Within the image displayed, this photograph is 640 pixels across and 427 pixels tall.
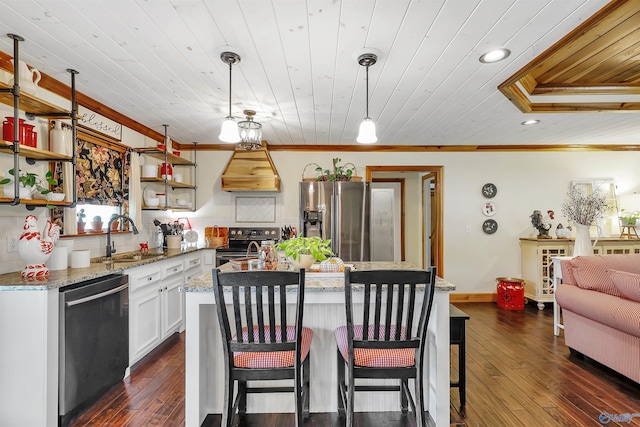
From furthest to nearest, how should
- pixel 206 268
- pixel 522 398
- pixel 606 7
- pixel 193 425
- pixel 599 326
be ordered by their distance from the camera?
pixel 206 268 → pixel 599 326 → pixel 522 398 → pixel 193 425 → pixel 606 7

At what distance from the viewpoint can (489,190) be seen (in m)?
5.12

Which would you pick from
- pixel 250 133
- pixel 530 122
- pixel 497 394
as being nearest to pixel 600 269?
pixel 497 394

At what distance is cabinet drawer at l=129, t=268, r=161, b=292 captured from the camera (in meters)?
2.71

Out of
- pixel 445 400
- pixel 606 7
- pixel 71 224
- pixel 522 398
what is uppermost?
pixel 606 7

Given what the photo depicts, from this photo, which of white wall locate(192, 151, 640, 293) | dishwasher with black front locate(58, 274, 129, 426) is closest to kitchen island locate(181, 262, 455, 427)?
dishwasher with black front locate(58, 274, 129, 426)

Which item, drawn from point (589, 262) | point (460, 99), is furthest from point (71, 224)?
point (589, 262)

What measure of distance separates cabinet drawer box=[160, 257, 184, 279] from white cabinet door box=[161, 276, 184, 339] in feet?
0.22

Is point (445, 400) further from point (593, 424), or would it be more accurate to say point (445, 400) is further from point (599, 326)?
point (599, 326)

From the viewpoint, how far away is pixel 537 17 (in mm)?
1804

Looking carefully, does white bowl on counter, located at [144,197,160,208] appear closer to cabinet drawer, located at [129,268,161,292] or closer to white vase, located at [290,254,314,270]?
cabinet drawer, located at [129,268,161,292]

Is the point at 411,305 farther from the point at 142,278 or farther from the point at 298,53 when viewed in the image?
the point at 142,278

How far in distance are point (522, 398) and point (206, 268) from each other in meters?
3.66

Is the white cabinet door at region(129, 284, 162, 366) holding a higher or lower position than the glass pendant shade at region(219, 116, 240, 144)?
lower

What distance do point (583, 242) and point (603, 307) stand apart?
1.33 m
